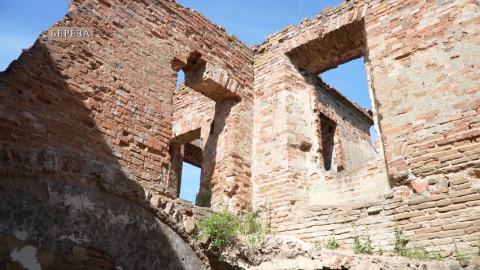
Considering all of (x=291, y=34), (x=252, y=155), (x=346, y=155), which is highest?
(x=291, y=34)

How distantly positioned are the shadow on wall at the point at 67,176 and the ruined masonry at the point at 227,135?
0.01 meters

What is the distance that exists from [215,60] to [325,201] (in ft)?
10.8

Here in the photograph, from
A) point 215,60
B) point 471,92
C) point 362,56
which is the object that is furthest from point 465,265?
point 215,60

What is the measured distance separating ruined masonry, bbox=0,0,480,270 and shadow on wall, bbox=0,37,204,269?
14 millimetres

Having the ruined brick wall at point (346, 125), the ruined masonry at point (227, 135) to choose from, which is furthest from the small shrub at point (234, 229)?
the ruined brick wall at point (346, 125)

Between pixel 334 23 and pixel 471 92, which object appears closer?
pixel 471 92

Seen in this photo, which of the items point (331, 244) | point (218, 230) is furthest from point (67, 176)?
point (331, 244)

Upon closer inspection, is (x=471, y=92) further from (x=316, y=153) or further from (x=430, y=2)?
(x=316, y=153)

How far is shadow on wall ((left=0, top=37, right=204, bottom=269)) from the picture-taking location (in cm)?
367

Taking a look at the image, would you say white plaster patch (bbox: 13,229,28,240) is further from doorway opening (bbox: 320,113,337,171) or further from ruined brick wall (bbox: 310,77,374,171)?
doorway opening (bbox: 320,113,337,171)

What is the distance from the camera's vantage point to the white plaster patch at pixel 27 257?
3.47 m

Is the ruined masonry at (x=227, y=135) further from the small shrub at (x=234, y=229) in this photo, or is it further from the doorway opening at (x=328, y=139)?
the doorway opening at (x=328, y=139)

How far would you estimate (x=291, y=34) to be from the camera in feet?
25.0

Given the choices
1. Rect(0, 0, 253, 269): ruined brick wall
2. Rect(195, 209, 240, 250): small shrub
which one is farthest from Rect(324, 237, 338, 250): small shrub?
Rect(0, 0, 253, 269): ruined brick wall
